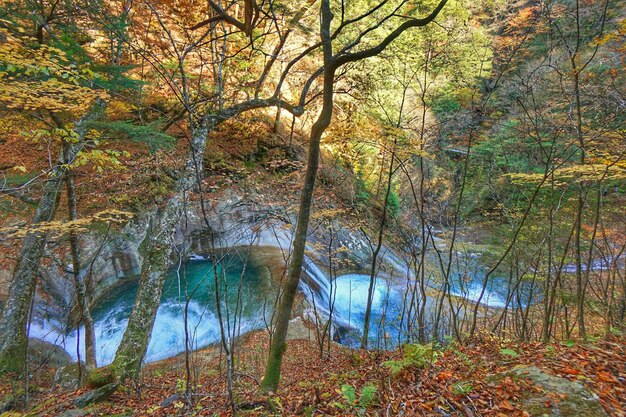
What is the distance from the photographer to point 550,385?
2.82 metres

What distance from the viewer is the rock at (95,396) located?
434 centimetres

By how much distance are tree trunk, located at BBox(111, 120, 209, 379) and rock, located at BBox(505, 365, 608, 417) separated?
16.3ft

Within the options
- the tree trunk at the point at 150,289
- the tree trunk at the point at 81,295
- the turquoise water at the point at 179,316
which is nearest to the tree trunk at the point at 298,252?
the tree trunk at the point at 150,289

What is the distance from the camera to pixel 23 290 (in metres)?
6.43

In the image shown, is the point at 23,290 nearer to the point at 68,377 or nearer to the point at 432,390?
the point at 68,377

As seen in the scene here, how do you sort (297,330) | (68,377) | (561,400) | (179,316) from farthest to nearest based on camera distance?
(297,330) → (179,316) → (68,377) → (561,400)

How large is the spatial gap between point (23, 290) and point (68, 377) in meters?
2.30

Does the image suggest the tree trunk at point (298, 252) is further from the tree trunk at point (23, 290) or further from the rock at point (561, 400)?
the tree trunk at point (23, 290)

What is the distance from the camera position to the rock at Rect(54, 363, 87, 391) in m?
6.74

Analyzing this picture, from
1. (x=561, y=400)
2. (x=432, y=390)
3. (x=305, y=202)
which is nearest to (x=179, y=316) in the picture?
(x=305, y=202)

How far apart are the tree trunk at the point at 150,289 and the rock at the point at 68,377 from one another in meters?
A: 2.02

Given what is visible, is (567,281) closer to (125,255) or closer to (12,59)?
(12,59)

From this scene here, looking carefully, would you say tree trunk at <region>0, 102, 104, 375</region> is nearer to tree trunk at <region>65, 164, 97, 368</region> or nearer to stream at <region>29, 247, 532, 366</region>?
tree trunk at <region>65, 164, 97, 368</region>

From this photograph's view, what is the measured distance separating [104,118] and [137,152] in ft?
11.1
